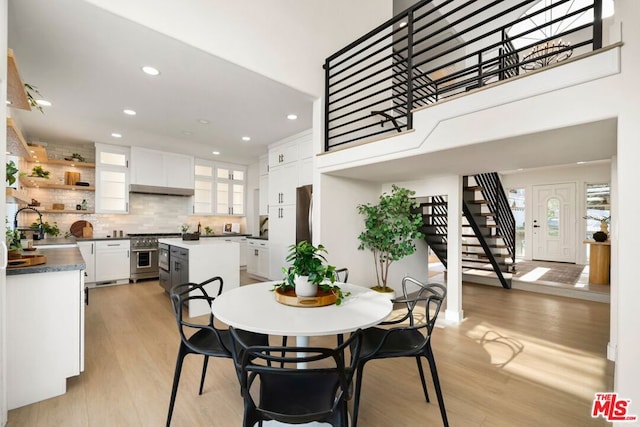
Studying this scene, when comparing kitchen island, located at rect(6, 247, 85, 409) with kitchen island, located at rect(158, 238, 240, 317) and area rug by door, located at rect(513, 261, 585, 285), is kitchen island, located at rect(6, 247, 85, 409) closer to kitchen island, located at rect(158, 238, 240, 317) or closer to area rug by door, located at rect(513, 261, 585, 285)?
kitchen island, located at rect(158, 238, 240, 317)

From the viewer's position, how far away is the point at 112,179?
561 cm

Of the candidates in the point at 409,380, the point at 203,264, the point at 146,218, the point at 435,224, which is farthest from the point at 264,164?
the point at 409,380

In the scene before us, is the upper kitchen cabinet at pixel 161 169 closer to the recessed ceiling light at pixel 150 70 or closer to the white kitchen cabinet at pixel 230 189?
the white kitchen cabinet at pixel 230 189

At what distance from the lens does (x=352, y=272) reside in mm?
3955

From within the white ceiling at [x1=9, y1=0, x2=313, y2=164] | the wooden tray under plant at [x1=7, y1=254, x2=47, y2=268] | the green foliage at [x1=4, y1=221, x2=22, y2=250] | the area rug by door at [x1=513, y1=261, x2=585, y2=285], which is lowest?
the area rug by door at [x1=513, y1=261, x2=585, y2=285]

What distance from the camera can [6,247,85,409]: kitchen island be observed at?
1915 millimetres

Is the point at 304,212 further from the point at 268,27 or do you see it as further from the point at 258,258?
the point at 268,27

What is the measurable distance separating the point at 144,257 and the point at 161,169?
1789 mm

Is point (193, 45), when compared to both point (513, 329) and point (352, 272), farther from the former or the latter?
point (513, 329)

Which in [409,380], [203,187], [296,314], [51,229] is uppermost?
[203,187]

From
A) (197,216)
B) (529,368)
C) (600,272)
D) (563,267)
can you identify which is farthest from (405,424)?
(563,267)

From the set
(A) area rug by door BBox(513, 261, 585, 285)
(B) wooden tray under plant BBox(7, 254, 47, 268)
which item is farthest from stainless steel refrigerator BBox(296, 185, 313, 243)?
(A) area rug by door BBox(513, 261, 585, 285)

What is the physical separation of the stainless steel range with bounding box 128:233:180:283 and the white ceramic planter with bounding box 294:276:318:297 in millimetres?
4933

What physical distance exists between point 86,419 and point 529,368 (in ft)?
10.7
